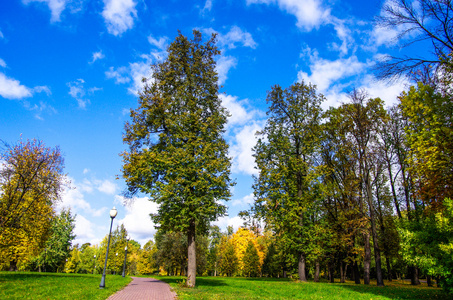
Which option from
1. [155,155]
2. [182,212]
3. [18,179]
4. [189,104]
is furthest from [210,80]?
[18,179]

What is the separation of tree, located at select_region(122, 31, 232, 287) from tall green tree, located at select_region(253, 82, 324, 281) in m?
5.86

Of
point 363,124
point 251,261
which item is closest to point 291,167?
point 363,124

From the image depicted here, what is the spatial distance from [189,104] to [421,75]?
45.2 feet

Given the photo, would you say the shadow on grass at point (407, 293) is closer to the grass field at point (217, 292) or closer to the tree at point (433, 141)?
the grass field at point (217, 292)

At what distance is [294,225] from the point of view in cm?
2070

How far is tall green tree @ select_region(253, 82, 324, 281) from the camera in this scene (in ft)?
69.4

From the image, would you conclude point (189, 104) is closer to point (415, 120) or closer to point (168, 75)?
point (168, 75)

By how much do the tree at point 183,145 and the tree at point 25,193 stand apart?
7.51 m

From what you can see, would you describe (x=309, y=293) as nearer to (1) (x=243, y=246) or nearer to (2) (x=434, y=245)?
(2) (x=434, y=245)

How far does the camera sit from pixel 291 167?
22.4 m

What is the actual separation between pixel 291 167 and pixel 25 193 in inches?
886

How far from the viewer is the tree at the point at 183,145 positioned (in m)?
16.3

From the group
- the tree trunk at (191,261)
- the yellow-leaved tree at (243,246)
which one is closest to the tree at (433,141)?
the tree trunk at (191,261)

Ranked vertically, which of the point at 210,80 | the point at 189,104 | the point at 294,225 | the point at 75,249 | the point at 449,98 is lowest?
the point at 75,249
